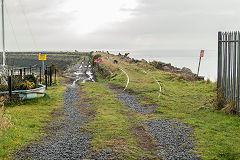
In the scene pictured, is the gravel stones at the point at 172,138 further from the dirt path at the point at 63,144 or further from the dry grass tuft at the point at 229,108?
the dry grass tuft at the point at 229,108

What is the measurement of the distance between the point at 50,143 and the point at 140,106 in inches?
256

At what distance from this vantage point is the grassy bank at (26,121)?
23.5ft

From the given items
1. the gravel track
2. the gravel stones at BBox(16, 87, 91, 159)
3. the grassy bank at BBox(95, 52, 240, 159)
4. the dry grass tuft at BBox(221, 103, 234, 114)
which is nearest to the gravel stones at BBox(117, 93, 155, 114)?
the grassy bank at BBox(95, 52, 240, 159)

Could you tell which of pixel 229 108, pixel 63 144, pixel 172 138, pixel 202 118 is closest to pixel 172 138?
pixel 172 138

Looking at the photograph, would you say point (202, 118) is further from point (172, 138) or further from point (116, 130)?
point (116, 130)

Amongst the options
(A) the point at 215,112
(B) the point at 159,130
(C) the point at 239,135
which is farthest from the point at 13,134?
(A) the point at 215,112

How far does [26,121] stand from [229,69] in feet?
24.1

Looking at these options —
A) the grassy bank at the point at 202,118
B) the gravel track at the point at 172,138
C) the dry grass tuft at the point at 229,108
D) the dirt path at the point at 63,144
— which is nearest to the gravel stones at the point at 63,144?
the dirt path at the point at 63,144

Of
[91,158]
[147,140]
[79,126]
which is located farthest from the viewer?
[79,126]

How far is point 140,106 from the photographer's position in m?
13.3

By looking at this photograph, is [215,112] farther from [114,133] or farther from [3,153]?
[3,153]

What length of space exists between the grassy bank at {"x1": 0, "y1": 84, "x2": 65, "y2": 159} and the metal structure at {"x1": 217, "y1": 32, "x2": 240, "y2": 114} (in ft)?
21.8

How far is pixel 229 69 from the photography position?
1075 centimetres

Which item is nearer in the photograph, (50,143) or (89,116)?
(50,143)
